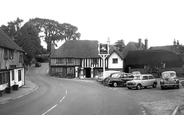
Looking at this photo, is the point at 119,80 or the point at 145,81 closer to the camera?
the point at 145,81

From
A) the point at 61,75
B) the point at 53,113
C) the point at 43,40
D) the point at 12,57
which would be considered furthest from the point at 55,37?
the point at 53,113

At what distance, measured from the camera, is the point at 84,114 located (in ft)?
38.1

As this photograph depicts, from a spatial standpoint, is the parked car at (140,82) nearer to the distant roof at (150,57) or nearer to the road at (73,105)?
the road at (73,105)

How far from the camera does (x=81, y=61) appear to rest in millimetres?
52344

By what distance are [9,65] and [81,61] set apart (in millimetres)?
25807

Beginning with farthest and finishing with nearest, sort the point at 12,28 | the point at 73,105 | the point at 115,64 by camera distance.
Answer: the point at 12,28
the point at 115,64
the point at 73,105

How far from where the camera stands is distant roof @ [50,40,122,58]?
52.9 m

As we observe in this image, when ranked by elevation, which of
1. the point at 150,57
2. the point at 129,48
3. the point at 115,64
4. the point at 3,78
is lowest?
the point at 3,78

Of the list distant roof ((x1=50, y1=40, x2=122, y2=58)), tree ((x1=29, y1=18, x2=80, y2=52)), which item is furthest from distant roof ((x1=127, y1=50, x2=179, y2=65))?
tree ((x1=29, y1=18, x2=80, y2=52))

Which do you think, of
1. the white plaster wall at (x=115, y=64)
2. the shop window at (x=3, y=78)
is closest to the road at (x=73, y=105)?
the shop window at (x=3, y=78)

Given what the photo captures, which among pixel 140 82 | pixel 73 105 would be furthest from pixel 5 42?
pixel 140 82

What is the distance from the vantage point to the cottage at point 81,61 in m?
50.8

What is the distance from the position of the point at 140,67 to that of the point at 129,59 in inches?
133

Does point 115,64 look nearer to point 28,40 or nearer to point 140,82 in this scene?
point 140,82
